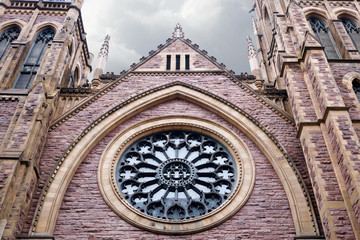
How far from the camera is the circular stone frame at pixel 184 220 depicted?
10.3m

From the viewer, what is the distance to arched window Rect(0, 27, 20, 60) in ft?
55.0

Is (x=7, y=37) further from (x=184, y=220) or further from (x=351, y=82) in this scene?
(x=351, y=82)

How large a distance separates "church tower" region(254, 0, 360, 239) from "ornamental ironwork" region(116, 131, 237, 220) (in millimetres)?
2690

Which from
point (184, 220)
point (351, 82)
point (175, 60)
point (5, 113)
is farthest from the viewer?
point (175, 60)

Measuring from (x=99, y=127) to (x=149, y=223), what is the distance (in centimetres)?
401

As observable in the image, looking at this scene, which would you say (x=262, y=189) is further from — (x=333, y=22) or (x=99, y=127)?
(x=333, y=22)

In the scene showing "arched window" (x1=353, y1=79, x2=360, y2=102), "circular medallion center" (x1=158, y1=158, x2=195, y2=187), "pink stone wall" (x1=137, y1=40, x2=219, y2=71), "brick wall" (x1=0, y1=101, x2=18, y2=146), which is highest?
"pink stone wall" (x1=137, y1=40, x2=219, y2=71)

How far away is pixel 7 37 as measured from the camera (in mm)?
17281

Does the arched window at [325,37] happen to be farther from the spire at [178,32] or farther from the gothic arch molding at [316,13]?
the spire at [178,32]

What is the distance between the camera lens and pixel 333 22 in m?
17.0

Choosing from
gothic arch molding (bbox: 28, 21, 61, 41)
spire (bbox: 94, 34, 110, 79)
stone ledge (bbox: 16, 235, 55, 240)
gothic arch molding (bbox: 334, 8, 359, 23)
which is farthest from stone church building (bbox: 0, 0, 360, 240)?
gothic arch molding (bbox: 334, 8, 359, 23)

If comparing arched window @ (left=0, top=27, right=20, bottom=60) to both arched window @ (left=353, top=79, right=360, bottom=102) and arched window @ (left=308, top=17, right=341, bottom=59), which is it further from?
arched window @ (left=353, top=79, right=360, bottom=102)

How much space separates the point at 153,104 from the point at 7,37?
844 cm

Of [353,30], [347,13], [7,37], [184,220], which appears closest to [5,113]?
[7,37]
